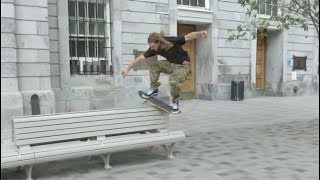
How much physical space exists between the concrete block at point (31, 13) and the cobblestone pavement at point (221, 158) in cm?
403

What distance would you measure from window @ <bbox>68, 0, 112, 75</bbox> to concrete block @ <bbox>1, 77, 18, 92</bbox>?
2220mm

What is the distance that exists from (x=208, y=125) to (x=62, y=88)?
4240 mm

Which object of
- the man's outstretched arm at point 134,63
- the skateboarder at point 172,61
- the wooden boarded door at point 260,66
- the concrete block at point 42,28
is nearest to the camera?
the skateboarder at point 172,61

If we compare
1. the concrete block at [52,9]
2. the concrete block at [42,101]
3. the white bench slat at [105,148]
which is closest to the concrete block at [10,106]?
the concrete block at [42,101]

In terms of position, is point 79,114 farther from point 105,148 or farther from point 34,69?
point 34,69

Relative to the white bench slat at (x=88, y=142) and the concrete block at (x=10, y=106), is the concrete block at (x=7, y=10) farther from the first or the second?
the white bench slat at (x=88, y=142)

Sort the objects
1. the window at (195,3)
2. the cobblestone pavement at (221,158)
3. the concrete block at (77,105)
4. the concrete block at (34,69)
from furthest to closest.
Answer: the window at (195,3) < the concrete block at (77,105) < the concrete block at (34,69) < the cobblestone pavement at (221,158)

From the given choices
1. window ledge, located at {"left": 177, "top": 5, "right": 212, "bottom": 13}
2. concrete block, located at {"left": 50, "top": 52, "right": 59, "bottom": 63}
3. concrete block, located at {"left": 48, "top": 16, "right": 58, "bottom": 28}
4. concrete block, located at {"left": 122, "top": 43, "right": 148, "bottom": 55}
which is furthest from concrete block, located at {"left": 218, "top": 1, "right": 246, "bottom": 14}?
concrete block, located at {"left": 50, "top": 52, "right": 59, "bottom": 63}

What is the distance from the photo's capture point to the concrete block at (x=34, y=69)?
9770mm

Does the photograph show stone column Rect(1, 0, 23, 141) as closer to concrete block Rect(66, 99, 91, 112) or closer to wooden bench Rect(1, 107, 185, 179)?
concrete block Rect(66, 99, 91, 112)

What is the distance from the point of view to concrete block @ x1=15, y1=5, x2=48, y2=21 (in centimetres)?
967

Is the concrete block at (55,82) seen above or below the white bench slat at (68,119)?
above

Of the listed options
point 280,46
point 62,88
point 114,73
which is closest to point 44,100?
point 62,88

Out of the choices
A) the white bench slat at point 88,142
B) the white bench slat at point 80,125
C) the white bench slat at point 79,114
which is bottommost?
the white bench slat at point 88,142
